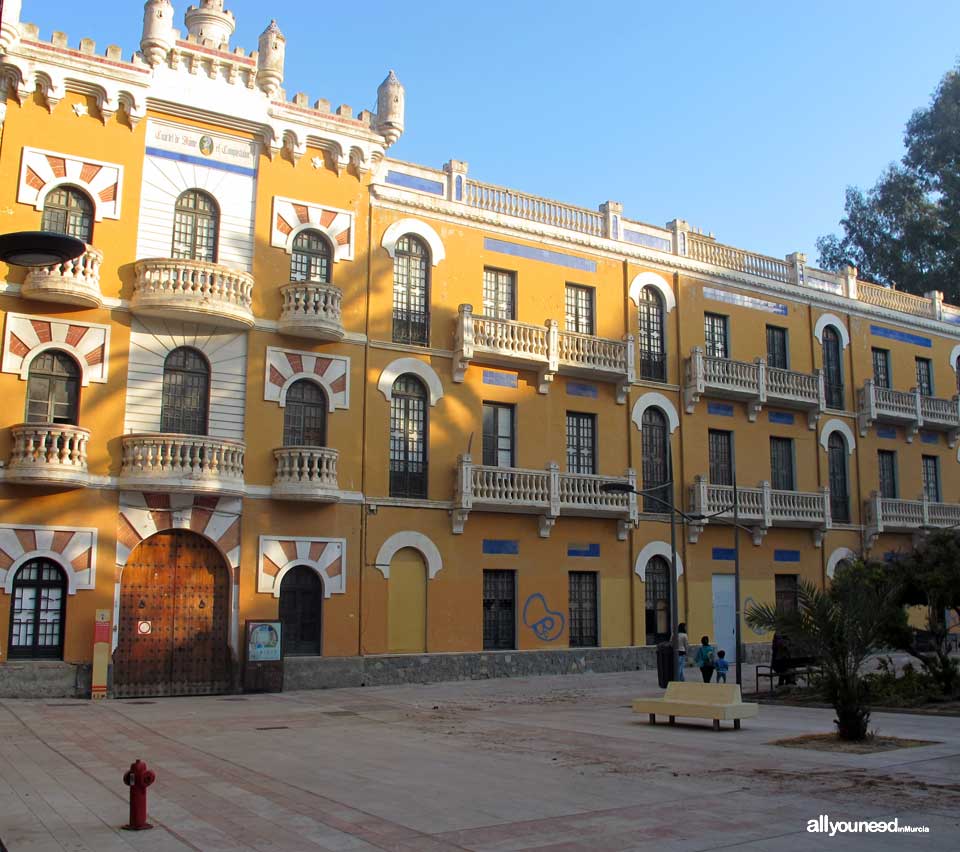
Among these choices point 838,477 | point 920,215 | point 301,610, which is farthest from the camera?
point 920,215

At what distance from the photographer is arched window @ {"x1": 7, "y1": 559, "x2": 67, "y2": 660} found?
21703mm

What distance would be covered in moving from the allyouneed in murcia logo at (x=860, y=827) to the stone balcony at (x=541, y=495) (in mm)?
18252

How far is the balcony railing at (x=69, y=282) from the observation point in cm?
2205

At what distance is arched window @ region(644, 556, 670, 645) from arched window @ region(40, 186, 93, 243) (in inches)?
731

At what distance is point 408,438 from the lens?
27.5 metres

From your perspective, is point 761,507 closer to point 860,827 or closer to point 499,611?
point 499,611


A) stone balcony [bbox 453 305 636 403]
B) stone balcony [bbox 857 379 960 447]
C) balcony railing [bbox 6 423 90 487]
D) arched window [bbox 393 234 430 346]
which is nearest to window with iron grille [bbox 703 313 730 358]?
stone balcony [bbox 453 305 636 403]

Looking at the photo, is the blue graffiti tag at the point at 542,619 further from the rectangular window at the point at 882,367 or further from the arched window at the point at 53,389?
the rectangular window at the point at 882,367

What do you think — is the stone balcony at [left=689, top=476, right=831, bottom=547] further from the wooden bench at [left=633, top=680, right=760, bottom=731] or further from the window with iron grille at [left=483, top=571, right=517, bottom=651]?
the wooden bench at [left=633, top=680, right=760, bottom=731]

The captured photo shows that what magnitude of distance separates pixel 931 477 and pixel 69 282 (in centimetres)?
3208

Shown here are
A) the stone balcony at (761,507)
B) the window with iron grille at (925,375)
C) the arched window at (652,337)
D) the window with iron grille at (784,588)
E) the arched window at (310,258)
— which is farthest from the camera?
the window with iron grille at (925,375)

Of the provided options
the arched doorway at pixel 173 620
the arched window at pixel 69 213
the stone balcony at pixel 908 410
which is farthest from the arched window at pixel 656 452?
the arched window at pixel 69 213

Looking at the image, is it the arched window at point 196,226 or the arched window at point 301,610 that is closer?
the arched window at point 196,226

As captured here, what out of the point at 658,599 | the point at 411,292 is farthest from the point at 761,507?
the point at 411,292
